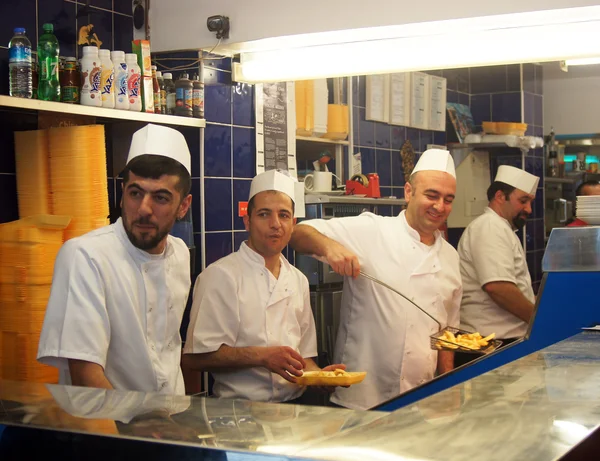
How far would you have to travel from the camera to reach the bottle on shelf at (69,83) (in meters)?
3.47

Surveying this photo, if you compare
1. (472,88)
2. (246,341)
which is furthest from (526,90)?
(246,341)

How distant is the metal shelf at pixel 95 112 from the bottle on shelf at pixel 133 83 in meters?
0.05

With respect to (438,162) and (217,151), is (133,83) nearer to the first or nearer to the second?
(217,151)

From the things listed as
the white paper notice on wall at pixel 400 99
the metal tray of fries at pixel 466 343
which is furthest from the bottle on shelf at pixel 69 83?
the white paper notice on wall at pixel 400 99

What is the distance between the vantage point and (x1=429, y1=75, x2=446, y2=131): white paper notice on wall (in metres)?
7.25

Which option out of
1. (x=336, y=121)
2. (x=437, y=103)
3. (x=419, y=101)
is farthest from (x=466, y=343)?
(x=437, y=103)

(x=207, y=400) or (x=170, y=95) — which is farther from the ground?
(x=170, y=95)

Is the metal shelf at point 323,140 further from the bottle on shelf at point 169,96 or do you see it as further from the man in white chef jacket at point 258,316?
the man in white chef jacket at point 258,316

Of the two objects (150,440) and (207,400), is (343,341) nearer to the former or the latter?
(207,400)

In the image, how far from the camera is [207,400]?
1.51m

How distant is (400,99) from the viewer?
681 cm

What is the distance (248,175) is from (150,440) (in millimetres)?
3397

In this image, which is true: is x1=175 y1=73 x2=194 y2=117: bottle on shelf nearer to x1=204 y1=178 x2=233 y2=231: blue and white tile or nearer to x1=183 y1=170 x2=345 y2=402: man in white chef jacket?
x1=204 y1=178 x2=233 y2=231: blue and white tile

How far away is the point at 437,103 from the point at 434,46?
388 centimetres
